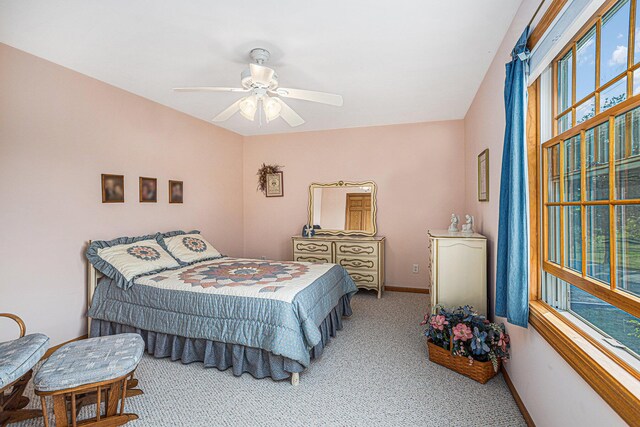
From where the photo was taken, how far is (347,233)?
4.81m

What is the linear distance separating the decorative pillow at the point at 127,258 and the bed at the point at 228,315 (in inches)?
3.2

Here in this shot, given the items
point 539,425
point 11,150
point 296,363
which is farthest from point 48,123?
point 539,425

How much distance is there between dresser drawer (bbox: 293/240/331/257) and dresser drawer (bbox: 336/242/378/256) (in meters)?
0.16

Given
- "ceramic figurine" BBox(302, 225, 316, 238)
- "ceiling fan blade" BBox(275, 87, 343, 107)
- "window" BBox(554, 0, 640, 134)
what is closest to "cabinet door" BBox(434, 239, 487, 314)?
"window" BBox(554, 0, 640, 134)

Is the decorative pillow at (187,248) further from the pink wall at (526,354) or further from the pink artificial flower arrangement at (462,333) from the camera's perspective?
the pink wall at (526,354)

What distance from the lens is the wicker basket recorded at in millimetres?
2225

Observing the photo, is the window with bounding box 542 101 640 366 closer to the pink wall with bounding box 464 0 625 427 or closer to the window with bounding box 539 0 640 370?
the window with bounding box 539 0 640 370

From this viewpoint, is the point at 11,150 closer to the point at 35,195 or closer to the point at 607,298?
the point at 35,195

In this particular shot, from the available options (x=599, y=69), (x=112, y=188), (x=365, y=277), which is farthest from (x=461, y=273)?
(x=112, y=188)

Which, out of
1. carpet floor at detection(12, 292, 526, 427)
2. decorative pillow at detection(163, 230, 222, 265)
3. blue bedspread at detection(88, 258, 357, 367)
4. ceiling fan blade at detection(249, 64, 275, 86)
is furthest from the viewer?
decorative pillow at detection(163, 230, 222, 265)

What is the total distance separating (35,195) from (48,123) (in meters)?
0.62

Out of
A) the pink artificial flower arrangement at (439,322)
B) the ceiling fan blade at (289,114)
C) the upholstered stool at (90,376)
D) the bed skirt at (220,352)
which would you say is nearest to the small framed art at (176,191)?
the bed skirt at (220,352)

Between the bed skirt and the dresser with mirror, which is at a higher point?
the dresser with mirror

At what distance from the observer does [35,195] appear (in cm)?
257
